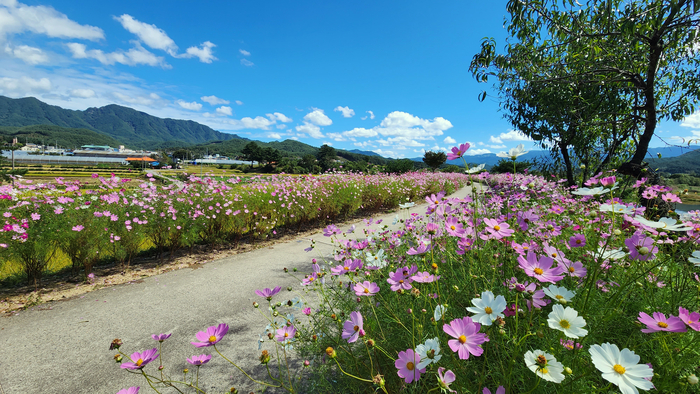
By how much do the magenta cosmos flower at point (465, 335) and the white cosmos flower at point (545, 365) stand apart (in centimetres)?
11

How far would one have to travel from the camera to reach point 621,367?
0.64 metres

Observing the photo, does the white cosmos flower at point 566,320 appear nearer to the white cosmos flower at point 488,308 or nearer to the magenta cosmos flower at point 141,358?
the white cosmos flower at point 488,308

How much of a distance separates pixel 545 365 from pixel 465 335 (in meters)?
0.20

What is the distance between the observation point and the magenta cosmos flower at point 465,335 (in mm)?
786

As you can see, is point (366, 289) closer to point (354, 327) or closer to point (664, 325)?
point (354, 327)

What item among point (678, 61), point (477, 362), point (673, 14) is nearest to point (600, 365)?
point (477, 362)

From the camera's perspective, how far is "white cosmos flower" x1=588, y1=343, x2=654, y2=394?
612mm

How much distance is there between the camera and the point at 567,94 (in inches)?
154

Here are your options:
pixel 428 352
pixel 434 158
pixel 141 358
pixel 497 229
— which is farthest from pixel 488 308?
pixel 434 158

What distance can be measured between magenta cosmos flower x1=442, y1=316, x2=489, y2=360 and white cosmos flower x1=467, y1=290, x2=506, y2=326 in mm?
27

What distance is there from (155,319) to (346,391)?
1.79 m

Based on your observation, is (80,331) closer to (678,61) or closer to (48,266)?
(48,266)

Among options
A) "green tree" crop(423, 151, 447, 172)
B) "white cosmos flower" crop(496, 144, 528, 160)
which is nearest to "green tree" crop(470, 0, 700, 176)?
"white cosmos flower" crop(496, 144, 528, 160)

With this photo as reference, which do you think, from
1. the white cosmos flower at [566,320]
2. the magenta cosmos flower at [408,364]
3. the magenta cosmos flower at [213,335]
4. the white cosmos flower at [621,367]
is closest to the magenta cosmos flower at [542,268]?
the white cosmos flower at [566,320]
